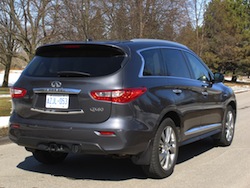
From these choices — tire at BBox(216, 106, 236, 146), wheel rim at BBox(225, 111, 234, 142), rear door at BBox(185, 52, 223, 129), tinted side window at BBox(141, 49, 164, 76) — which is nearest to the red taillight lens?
tinted side window at BBox(141, 49, 164, 76)

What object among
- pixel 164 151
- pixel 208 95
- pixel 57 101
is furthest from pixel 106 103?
pixel 208 95

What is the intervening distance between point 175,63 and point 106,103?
178 cm

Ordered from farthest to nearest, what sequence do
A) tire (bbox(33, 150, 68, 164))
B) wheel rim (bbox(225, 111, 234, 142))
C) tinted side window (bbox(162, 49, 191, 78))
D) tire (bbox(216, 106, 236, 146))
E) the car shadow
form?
wheel rim (bbox(225, 111, 234, 142)), tire (bbox(216, 106, 236, 146)), tire (bbox(33, 150, 68, 164)), tinted side window (bbox(162, 49, 191, 78)), the car shadow

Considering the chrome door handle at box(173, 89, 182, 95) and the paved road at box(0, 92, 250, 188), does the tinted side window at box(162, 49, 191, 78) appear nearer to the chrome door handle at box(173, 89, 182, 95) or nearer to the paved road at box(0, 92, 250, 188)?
the chrome door handle at box(173, 89, 182, 95)

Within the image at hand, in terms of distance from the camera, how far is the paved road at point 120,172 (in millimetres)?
5281

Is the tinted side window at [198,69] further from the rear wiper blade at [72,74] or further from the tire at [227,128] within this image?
the rear wiper blade at [72,74]

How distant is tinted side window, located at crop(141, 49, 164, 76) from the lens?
537cm

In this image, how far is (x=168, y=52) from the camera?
20.0 feet

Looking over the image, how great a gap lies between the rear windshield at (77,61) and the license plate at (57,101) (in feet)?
0.99

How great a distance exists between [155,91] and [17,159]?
2867mm

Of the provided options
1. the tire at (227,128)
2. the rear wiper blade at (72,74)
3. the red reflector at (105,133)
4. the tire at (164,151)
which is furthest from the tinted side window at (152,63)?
the tire at (227,128)

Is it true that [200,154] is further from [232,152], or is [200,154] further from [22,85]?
[22,85]

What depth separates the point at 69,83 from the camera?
4.99 metres

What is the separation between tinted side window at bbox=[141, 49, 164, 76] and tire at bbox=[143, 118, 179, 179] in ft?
2.22
